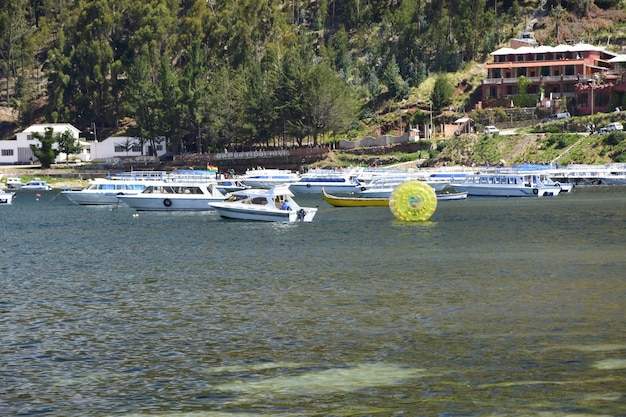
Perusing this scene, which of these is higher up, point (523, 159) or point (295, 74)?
point (295, 74)

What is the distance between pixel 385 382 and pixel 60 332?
14.5 meters

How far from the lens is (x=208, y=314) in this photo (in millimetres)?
45344

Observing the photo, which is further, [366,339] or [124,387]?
[366,339]

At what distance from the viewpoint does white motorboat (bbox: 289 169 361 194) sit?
157125mm

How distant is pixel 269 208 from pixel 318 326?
54.6 meters

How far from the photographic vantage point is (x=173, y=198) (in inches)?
4614

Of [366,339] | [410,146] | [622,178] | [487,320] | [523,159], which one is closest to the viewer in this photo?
[366,339]

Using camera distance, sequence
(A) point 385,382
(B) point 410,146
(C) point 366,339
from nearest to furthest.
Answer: (A) point 385,382 < (C) point 366,339 < (B) point 410,146

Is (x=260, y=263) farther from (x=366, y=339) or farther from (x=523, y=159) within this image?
(x=523, y=159)

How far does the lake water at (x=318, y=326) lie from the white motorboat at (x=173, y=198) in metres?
37.0

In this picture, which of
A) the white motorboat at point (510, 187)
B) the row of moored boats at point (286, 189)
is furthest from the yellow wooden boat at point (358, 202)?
the white motorboat at point (510, 187)

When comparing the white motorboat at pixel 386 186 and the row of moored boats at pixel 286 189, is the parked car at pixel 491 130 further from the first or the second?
the white motorboat at pixel 386 186

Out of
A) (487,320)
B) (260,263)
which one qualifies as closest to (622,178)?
(260,263)

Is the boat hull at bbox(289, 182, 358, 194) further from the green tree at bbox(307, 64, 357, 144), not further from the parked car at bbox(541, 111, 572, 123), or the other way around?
the parked car at bbox(541, 111, 572, 123)
